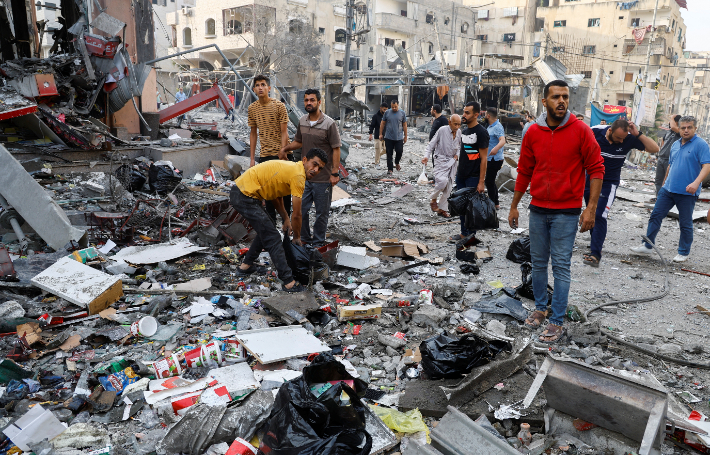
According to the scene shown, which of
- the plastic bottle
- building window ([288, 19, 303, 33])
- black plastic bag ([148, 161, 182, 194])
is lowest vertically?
the plastic bottle

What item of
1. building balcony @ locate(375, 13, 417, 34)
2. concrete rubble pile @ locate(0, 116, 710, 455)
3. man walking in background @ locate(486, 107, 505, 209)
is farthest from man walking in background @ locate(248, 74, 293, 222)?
building balcony @ locate(375, 13, 417, 34)

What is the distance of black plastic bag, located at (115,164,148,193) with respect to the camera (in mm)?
7516

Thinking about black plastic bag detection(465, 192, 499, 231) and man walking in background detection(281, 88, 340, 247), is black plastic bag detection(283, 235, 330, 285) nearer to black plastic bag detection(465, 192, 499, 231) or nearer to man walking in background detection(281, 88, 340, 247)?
man walking in background detection(281, 88, 340, 247)

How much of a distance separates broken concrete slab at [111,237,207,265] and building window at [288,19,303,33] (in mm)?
31427

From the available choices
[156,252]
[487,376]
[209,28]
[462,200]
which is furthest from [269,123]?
[209,28]

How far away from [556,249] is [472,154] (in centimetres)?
269

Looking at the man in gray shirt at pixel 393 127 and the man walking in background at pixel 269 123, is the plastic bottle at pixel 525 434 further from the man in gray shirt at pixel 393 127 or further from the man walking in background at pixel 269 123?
the man in gray shirt at pixel 393 127

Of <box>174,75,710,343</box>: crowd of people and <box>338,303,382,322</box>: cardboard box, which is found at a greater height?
<box>174,75,710,343</box>: crowd of people

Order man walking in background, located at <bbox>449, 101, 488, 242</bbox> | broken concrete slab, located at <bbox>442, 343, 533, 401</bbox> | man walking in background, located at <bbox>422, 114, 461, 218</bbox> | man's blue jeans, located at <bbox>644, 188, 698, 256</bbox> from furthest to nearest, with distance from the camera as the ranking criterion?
man walking in background, located at <bbox>422, 114, 461, 218</bbox> → man walking in background, located at <bbox>449, 101, 488, 242</bbox> → man's blue jeans, located at <bbox>644, 188, 698, 256</bbox> → broken concrete slab, located at <bbox>442, 343, 533, 401</bbox>

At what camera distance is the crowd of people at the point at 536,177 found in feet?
11.7

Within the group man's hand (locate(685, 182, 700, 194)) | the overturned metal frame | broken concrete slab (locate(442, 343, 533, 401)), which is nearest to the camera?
the overturned metal frame

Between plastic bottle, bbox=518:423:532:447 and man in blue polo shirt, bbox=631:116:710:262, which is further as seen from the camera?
man in blue polo shirt, bbox=631:116:710:262

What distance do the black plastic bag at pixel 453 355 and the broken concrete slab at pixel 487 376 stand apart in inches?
2.8

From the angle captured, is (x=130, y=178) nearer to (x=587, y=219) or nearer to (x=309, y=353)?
(x=309, y=353)
